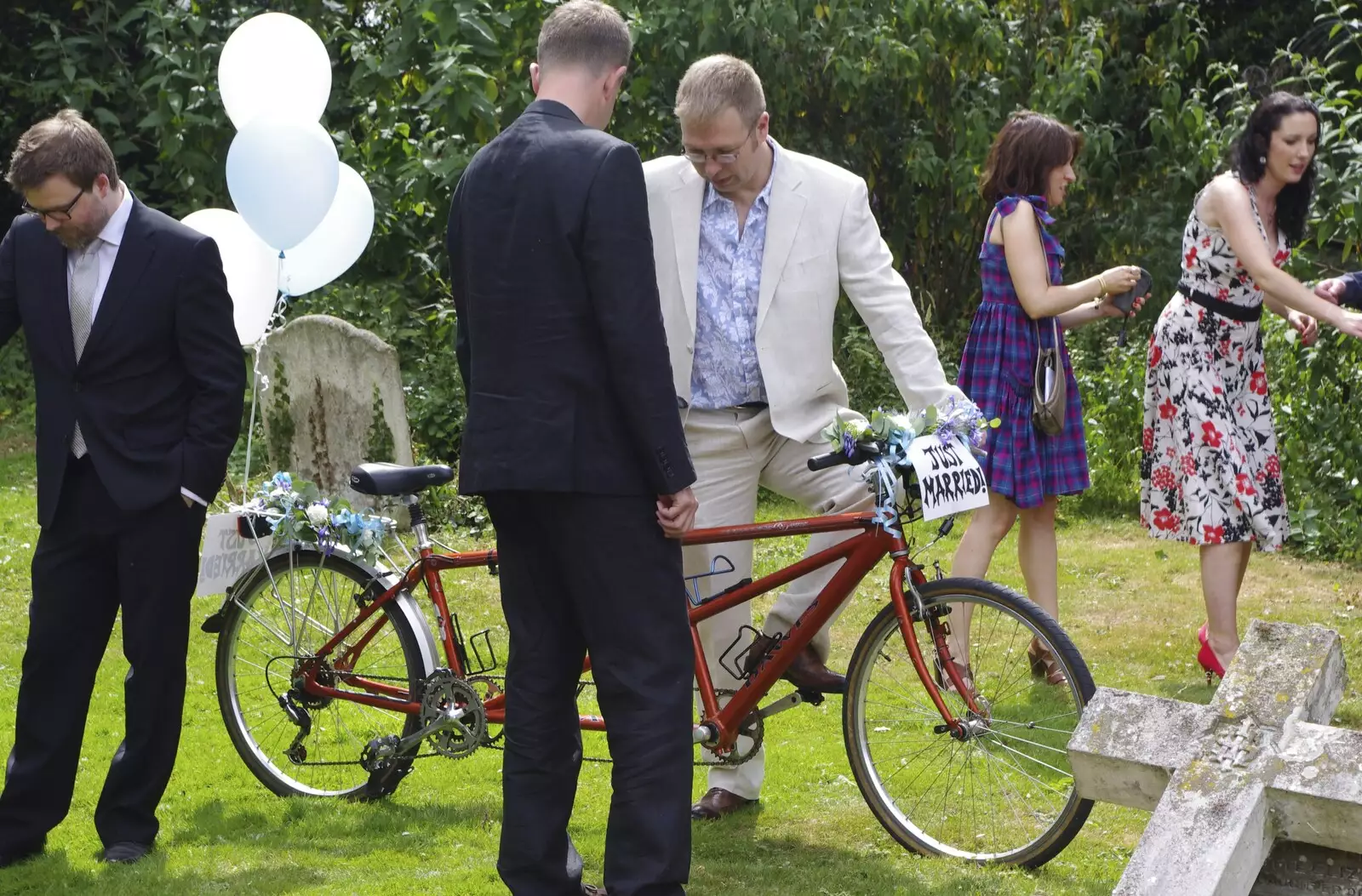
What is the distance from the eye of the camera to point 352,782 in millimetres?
4906

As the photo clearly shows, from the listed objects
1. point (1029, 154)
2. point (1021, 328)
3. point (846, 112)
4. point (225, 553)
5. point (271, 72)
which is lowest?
point (225, 553)

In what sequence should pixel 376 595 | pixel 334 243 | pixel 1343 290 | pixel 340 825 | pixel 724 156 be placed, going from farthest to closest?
1. pixel 334 243
2. pixel 1343 290
3. pixel 376 595
4. pixel 340 825
5. pixel 724 156

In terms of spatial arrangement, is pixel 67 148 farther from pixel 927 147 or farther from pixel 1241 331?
pixel 927 147

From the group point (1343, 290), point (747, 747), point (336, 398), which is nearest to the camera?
point (747, 747)

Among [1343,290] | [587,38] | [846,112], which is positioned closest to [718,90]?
[587,38]

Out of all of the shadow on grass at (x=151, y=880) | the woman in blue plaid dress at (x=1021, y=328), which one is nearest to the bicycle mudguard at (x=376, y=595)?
the shadow on grass at (x=151, y=880)

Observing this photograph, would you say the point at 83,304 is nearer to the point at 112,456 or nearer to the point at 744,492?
the point at 112,456

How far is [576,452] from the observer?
11.2 ft

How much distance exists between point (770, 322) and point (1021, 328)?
1.52 metres

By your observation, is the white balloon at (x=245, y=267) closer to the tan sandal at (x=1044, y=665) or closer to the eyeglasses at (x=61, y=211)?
the eyeglasses at (x=61, y=211)

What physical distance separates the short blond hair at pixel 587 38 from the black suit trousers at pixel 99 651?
1.63 meters

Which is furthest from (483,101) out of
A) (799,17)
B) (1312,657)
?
(1312,657)

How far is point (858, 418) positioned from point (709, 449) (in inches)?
18.8

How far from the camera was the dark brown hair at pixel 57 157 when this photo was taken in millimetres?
4055
